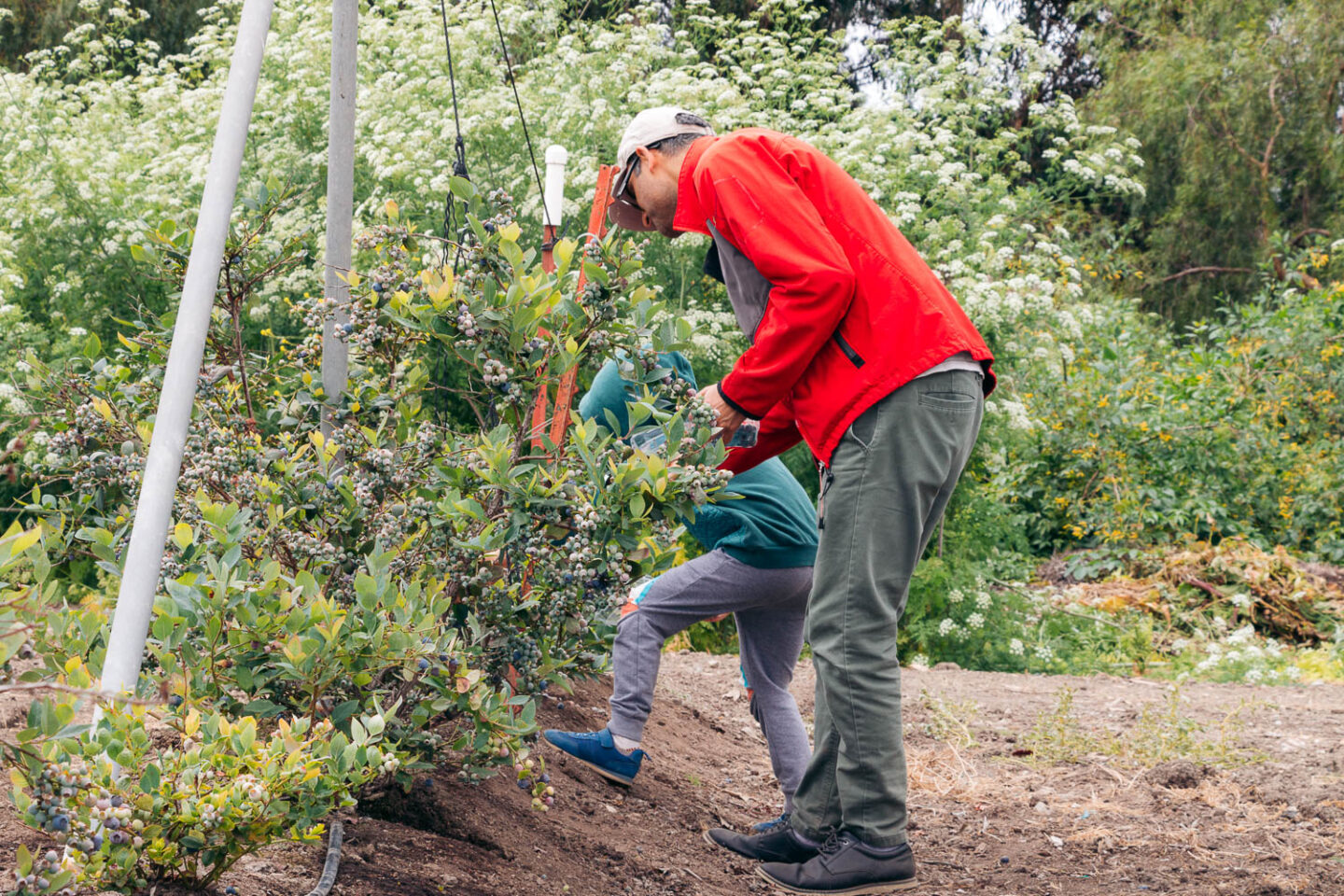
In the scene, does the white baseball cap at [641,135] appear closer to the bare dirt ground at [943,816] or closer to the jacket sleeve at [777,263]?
the jacket sleeve at [777,263]

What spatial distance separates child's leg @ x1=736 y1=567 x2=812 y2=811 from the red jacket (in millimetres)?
791

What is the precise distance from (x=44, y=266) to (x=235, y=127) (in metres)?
6.71

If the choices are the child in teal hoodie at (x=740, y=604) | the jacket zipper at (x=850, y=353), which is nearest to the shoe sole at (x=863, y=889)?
the child in teal hoodie at (x=740, y=604)

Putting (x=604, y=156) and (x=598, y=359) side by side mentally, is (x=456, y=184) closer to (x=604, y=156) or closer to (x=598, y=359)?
(x=598, y=359)

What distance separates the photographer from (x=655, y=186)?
254 centimetres

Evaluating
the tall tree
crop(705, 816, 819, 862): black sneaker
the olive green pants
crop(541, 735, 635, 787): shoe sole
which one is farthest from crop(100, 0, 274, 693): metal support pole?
the tall tree

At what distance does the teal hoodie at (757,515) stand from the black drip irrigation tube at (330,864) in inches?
45.1

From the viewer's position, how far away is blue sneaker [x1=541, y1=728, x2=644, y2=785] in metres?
3.15

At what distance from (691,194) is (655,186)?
0.46ft

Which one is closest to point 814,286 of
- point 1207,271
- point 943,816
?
point 943,816

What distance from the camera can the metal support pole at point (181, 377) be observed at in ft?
5.30

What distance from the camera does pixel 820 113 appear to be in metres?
7.51

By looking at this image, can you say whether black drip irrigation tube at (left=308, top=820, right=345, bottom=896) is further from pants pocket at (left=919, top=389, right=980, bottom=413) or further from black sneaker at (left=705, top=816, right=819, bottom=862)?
pants pocket at (left=919, top=389, right=980, bottom=413)

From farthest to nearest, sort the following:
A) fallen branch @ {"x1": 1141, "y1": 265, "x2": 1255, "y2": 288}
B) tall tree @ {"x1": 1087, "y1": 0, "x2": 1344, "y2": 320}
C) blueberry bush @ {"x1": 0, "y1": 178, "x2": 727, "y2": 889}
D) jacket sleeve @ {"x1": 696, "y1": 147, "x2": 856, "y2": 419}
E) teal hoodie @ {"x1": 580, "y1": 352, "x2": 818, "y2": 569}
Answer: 1. fallen branch @ {"x1": 1141, "y1": 265, "x2": 1255, "y2": 288}
2. tall tree @ {"x1": 1087, "y1": 0, "x2": 1344, "y2": 320}
3. teal hoodie @ {"x1": 580, "y1": 352, "x2": 818, "y2": 569}
4. jacket sleeve @ {"x1": 696, "y1": 147, "x2": 856, "y2": 419}
5. blueberry bush @ {"x1": 0, "y1": 178, "x2": 727, "y2": 889}
